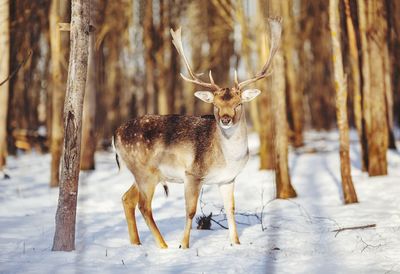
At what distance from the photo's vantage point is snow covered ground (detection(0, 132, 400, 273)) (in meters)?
5.57

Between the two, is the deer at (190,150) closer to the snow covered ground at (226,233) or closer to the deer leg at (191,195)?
the deer leg at (191,195)

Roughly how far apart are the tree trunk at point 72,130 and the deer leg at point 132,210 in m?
0.88

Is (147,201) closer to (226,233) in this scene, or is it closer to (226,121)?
(226,233)

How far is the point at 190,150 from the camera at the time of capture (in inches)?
267

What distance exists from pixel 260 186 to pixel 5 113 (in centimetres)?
724

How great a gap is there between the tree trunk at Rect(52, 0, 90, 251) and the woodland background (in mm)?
425

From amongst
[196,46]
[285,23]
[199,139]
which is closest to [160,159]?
[199,139]

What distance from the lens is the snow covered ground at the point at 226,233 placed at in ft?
18.3

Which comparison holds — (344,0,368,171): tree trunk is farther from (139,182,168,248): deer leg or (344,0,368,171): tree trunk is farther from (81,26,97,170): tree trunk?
(81,26,97,170): tree trunk

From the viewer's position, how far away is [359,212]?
8.81 metres

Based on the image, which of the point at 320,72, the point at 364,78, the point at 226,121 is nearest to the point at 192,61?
the point at 320,72

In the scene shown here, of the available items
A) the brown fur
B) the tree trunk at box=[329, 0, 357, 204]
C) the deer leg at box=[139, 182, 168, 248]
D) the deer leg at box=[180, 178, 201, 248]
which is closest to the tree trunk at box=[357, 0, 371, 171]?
the tree trunk at box=[329, 0, 357, 204]

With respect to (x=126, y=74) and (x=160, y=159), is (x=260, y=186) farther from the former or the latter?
(x=126, y=74)

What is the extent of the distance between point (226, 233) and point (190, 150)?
4.66 feet
